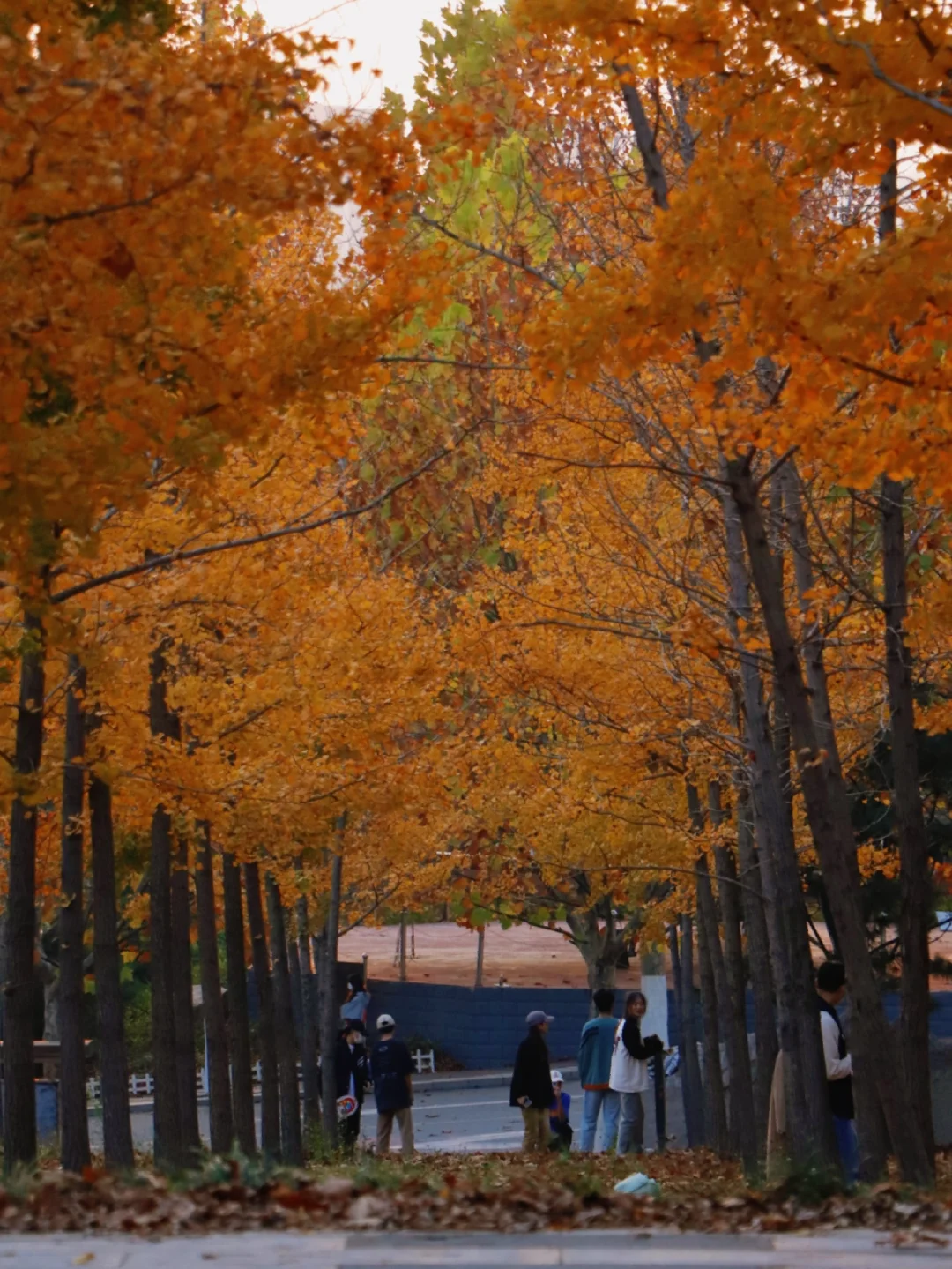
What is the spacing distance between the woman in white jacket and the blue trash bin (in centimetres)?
1005

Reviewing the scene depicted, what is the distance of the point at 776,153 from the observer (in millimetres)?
10312

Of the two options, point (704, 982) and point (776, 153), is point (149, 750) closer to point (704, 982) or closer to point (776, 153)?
point (776, 153)

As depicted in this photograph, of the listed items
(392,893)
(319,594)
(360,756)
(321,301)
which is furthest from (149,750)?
(392,893)

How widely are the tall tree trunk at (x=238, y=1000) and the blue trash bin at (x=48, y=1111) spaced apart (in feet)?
14.3

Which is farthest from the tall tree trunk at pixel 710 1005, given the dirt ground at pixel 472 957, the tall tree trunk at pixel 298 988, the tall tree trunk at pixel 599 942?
the dirt ground at pixel 472 957

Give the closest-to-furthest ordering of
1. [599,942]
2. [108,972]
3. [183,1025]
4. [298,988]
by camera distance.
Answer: [108,972]
[183,1025]
[599,942]
[298,988]

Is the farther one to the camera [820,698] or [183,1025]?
[183,1025]

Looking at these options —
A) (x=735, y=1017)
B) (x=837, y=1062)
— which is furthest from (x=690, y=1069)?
(x=837, y=1062)

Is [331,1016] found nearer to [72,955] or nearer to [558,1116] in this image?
[558,1116]

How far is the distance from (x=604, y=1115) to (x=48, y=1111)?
11.3 metres

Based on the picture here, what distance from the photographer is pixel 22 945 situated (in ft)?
37.1

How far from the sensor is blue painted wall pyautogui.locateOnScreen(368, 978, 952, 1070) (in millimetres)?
35531

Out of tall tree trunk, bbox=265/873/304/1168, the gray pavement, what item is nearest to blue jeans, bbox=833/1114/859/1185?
tall tree trunk, bbox=265/873/304/1168

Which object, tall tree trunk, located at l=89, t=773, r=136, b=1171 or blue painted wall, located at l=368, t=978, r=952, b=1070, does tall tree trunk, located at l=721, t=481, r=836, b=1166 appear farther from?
blue painted wall, located at l=368, t=978, r=952, b=1070
